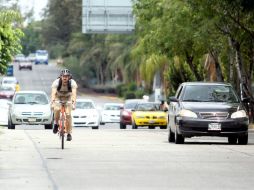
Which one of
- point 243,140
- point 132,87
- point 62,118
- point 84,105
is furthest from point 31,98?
point 132,87

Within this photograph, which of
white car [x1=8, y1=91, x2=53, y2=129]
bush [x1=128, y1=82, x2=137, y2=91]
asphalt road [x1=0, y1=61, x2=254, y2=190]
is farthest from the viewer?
bush [x1=128, y1=82, x2=137, y2=91]

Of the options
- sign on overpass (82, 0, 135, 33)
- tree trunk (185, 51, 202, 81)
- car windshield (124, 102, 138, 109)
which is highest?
sign on overpass (82, 0, 135, 33)

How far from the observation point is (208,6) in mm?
36500

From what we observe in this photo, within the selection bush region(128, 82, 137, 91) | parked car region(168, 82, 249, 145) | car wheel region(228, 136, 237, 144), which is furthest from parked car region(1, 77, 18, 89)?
parked car region(168, 82, 249, 145)

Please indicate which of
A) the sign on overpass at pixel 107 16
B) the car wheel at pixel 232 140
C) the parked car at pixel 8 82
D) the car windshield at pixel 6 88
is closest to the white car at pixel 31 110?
the car wheel at pixel 232 140

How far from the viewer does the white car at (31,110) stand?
131 ft

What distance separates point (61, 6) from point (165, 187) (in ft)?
364

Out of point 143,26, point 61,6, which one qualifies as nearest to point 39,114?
point 143,26

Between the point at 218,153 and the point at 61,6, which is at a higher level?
the point at 61,6

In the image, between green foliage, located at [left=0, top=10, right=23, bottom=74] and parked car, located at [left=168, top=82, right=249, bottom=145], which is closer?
parked car, located at [left=168, top=82, right=249, bottom=145]

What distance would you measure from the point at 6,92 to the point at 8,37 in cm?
6073

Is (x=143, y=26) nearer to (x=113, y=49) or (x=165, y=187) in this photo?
(x=165, y=187)

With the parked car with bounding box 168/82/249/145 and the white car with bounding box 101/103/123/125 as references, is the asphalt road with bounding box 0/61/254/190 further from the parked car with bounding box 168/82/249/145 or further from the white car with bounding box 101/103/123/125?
the white car with bounding box 101/103/123/125

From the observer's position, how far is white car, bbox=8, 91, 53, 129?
40.0 meters
